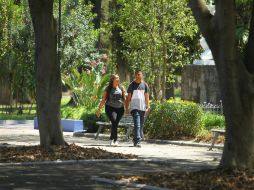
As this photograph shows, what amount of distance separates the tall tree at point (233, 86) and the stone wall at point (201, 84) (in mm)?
17551

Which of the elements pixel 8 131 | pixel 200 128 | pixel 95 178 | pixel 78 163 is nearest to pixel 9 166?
pixel 78 163

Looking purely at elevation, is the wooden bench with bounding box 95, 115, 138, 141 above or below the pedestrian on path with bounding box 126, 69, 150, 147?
below

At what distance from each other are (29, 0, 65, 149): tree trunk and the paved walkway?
1.85 meters

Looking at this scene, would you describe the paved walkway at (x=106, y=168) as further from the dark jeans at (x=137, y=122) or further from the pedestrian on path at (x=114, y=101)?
the pedestrian on path at (x=114, y=101)

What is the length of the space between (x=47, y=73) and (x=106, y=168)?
2896 millimetres

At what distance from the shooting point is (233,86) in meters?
11.2

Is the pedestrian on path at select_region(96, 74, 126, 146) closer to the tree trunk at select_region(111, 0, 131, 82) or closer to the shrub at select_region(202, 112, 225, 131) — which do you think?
the shrub at select_region(202, 112, 225, 131)

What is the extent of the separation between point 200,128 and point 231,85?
10605 millimetres

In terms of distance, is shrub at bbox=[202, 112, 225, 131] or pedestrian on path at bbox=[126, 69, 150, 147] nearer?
pedestrian on path at bbox=[126, 69, 150, 147]

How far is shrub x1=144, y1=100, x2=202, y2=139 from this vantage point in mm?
21547

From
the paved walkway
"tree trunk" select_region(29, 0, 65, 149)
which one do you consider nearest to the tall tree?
the paved walkway

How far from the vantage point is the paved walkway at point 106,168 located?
38.5 feet

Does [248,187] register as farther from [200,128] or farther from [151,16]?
[151,16]

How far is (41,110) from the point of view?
1585 cm
